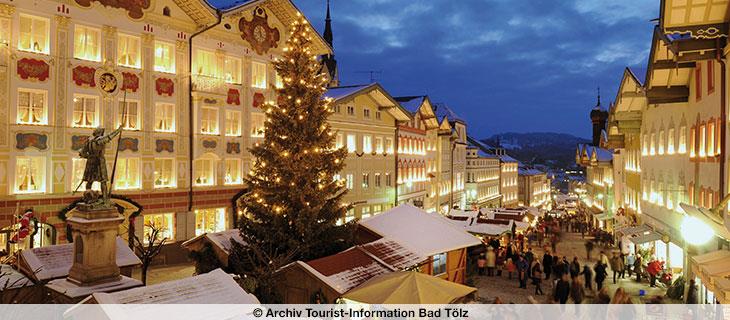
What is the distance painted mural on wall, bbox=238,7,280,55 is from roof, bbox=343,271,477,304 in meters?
19.7

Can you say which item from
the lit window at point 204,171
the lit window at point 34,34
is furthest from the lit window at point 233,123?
the lit window at point 34,34

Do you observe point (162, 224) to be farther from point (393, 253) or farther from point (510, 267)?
point (510, 267)

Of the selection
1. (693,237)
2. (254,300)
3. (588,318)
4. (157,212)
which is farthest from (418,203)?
A: (254,300)

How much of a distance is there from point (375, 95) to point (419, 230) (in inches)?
741

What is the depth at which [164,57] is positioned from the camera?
26.1 metres

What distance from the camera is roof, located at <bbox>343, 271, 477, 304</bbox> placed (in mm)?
12734

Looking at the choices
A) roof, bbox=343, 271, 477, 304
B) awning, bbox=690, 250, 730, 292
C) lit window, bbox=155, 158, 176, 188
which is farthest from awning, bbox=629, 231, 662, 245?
lit window, bbox=155, 158, 176, 188

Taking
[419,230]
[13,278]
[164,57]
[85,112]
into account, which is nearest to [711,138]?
[419,230]

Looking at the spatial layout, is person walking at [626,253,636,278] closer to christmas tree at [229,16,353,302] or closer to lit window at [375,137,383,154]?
christmas tree at [229,16,353,302]

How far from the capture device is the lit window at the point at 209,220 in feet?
90.9

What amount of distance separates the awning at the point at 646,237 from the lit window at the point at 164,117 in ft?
71.4

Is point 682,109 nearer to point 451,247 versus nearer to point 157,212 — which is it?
point 451,247

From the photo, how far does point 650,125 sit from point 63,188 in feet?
88.4

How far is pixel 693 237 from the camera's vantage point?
18391mm
